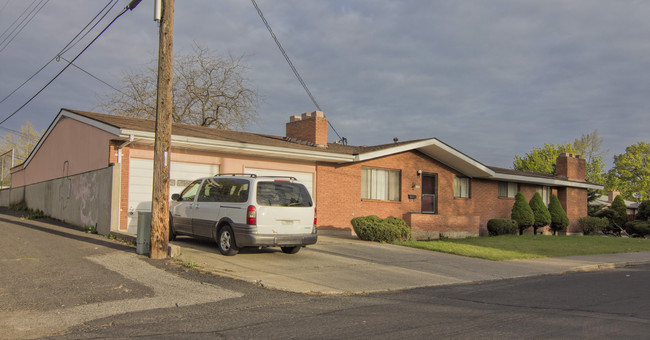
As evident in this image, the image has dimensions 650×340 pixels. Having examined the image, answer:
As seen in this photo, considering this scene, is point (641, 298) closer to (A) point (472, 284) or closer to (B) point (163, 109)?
(A) point (472, 284)

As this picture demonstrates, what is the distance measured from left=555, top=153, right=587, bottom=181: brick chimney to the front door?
405 inches

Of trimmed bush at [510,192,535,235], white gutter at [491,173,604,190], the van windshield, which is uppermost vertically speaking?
white gutter at [491,173,604,190]

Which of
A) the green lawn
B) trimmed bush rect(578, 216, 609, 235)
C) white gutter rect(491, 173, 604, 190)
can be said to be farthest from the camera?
trimmed bush rect(578, 216, 609, 235)

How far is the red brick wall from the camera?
64.9 ft

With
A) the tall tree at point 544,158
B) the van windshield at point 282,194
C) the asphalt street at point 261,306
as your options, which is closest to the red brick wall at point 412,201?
the van windshield at point 282,194

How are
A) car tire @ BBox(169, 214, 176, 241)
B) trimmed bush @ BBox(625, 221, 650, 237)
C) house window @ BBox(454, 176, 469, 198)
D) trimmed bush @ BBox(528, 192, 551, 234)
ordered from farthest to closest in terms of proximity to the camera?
trimmed bush @ BBox(625, 221, 650, 237), trimmed bush @ BBox(528, 192, 551, 234), house window @ BBox(454, 176, 469, 198), car tire @ BBox(169, 214, 176, 241)

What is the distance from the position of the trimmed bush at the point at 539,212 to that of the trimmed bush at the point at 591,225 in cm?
412

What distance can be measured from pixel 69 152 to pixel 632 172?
62271 millimetres

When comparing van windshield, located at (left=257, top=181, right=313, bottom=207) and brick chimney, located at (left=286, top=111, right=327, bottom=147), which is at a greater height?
brick chimney, located at (left=286, top=111, right=327, bottom=147)

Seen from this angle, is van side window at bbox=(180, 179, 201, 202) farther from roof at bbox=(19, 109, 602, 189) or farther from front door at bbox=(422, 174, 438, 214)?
front door at bbox=(422, 174, 438, 214)

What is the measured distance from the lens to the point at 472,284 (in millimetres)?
10633

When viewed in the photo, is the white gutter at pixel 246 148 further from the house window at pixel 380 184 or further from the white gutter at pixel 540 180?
the white gutter at pixel 540 180

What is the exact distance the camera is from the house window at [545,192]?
92.5 feet

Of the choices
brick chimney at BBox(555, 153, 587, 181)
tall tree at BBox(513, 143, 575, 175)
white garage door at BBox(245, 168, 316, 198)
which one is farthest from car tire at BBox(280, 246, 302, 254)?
tall tree at BBox(513, 143, 575, 175)
